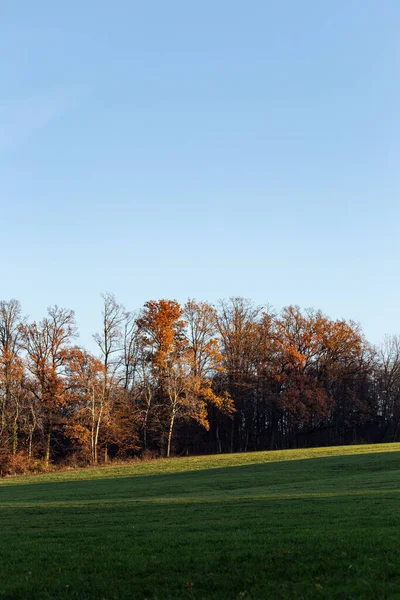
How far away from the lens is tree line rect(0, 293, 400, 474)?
57.9m

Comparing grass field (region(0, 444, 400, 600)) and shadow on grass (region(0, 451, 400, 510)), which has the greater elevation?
grass field (region(0, 444, 400, 600))

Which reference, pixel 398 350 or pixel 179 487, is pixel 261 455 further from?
pixel 398 350

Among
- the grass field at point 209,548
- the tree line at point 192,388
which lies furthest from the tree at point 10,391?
the grass field at point 209,548

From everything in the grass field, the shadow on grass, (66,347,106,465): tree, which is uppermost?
(66,347,106,465): tree

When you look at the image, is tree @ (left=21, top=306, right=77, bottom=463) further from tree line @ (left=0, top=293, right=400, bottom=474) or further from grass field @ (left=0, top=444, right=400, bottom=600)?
grass field @ (left=0, top=444, right=400, bottom=600)

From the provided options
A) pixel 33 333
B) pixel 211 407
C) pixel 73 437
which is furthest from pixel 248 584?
pixel 211 407

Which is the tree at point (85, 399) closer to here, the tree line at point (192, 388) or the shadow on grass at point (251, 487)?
the tree line at point (192, 388)

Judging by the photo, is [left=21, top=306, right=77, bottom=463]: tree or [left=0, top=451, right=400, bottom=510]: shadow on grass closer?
[left=0, top=451, right=400, bottom=510]: shadow on grass

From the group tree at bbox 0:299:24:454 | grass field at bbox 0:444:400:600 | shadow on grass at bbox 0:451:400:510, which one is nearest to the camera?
grass field at bbox 0:444:400:600

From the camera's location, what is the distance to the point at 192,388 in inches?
2483

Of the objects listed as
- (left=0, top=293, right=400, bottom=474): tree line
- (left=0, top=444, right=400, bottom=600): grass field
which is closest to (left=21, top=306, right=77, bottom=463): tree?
(left=0, top=293, right=400, bottom=474): tree line

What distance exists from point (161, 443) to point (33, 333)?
1879 cm

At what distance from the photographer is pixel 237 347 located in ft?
247

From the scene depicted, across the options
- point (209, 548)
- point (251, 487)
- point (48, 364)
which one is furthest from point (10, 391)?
point (209, 548)
